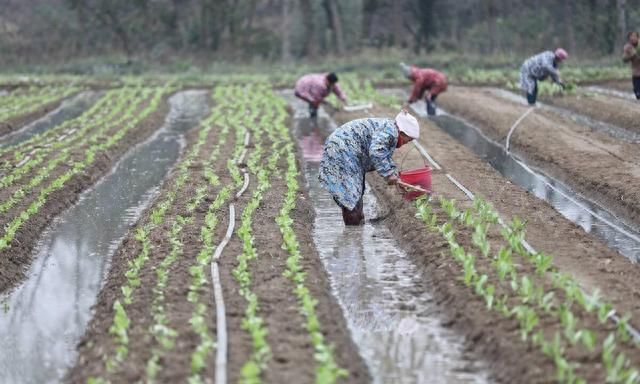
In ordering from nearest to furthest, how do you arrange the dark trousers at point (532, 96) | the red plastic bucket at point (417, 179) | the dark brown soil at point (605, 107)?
1. the red plastic bucket at point (417, 179)
2. the dark brown soil at point (605, 107)
3. the dark trousers at point (532, 96)

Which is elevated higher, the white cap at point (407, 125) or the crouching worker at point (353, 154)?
the white cap at point (407, 125)

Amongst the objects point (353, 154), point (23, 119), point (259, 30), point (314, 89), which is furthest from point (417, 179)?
point (259, 30)

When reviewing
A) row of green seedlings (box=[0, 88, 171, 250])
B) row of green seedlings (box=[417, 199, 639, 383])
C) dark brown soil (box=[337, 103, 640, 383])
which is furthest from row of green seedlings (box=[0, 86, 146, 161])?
row of green seedlings (box=[417, 199, 639, 383])

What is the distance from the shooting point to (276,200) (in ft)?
36.1

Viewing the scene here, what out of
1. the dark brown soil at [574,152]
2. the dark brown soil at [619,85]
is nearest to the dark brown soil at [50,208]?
the dark brown soil at [574,152]

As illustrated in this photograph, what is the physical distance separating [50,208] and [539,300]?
677 centimetres

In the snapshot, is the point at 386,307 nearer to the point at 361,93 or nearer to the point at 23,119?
the point at 23,119

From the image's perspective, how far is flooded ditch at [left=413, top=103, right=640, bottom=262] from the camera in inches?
373

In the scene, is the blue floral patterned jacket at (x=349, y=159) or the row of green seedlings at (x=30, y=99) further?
the row of green seedlings at (x=30, y=99)

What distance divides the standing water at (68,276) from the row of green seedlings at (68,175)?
309mm

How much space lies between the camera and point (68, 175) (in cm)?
1292

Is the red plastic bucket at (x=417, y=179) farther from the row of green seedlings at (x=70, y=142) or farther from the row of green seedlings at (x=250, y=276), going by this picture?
the row of green seedlings at (x=70, y=142)

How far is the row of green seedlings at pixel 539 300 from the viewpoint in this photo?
18.3 feet

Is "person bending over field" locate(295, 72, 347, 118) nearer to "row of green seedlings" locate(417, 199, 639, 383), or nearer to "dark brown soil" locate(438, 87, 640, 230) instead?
"dark brown soil" locate(438, 87, 640, 230)
